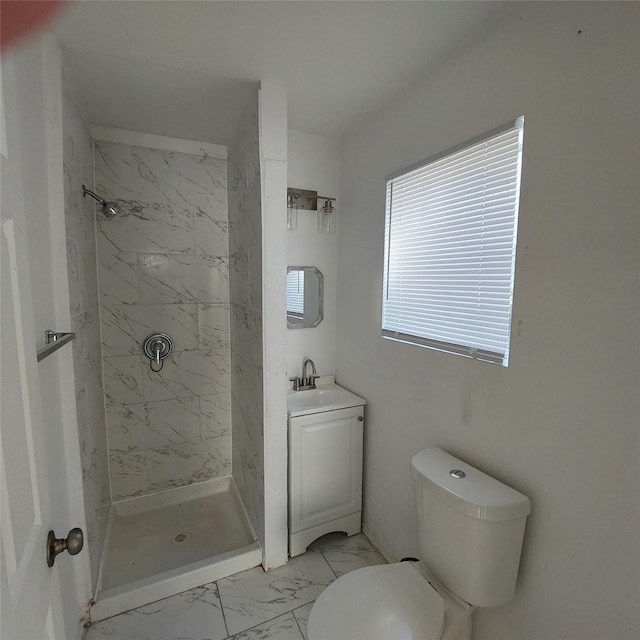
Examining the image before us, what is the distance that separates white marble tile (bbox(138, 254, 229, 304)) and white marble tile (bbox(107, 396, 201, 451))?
28.6 inches

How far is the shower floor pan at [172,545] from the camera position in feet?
5.29

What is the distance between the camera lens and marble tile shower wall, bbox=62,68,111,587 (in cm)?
143

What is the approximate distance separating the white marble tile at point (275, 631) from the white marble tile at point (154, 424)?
1249 millimetres

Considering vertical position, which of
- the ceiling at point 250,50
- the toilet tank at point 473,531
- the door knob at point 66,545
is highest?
the ceiling at point 250,50

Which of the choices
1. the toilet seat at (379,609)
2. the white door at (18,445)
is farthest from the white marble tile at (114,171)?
the toilet seat at (379,609)

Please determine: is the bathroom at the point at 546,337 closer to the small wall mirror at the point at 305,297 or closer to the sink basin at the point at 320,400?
the sink basin at the point at 320,400

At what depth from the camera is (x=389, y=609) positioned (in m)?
A: 1.10

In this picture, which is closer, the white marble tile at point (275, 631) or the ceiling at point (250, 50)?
the ceiling at point (250, 50)

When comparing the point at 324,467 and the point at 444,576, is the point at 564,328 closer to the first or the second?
the point at 444,576

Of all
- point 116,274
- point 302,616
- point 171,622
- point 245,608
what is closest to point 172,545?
point 171,622

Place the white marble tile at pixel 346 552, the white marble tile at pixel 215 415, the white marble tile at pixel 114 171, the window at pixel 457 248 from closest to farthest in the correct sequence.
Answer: the window at pixel 457 248 < the white marble tile at pixel 346 552 < the white marble tile at pixel 114 171 < the white marble tile at pixel 215 415

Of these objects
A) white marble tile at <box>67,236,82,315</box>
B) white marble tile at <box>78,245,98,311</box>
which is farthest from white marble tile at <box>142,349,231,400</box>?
white marble tile at <box>67,236,82,315</box>

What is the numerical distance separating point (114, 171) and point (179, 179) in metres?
0.37

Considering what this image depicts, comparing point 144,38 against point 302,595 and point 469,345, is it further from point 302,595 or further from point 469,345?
point 302,595
